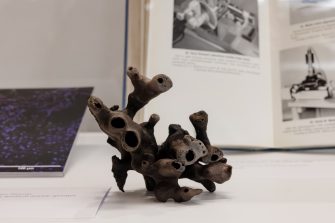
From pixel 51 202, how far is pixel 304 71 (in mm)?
490

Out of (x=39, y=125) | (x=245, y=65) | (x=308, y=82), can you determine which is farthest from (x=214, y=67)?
(x=39, y=125)

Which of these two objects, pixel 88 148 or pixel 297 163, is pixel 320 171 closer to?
pixel 297 163

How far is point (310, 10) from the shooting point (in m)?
0.79

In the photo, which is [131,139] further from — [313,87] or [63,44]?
[63,44]

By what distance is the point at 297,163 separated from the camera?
628mm

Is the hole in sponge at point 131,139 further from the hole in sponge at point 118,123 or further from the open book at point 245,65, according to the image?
the open book at point 245,65

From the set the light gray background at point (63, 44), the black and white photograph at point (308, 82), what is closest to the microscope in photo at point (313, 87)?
the black and white photograph at point (308, 82)

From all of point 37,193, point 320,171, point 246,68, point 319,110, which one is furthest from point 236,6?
point 37,193

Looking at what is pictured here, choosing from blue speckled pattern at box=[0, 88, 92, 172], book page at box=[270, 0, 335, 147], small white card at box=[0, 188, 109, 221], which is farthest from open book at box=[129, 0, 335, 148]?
small white card at box=[0, 188, 109, 221]

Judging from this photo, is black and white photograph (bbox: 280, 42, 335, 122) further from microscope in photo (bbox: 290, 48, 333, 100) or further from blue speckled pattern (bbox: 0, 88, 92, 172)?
blue speckled pattern (bbox: 0, 88, 92, 172)

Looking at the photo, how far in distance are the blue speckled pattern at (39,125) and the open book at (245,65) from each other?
0.13 meters

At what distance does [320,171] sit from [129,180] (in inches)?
9.7

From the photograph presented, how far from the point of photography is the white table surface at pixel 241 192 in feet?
1.33

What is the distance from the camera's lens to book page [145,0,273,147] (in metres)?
0.72
